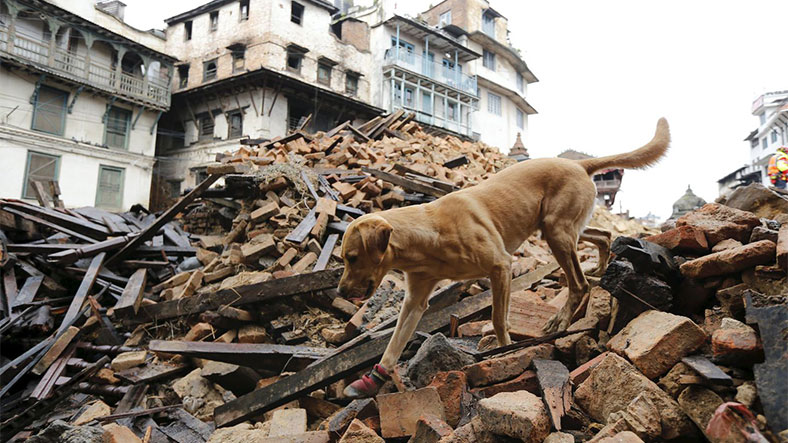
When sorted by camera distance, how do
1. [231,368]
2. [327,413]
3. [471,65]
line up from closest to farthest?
1. [327,413]
2. [231,368]
3. [471,65]

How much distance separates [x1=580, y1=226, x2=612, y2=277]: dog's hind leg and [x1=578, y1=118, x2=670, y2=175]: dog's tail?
0.68 metres

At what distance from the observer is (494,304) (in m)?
3.84

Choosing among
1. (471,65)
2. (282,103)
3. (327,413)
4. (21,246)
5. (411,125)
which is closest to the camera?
(327,413)

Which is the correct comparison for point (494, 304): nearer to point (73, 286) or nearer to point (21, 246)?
point (73, 286)

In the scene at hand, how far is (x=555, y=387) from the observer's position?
10.0ft

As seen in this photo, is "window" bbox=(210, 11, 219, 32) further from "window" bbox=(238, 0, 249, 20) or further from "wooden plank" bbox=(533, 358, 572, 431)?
"wooden plank" bbox=(533, 358, 572, 431)

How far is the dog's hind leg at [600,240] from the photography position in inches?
187

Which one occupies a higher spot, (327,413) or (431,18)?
(431,18)

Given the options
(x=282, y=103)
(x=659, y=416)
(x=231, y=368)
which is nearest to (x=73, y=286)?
(x=231, y=368)

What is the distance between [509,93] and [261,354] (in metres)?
40.3

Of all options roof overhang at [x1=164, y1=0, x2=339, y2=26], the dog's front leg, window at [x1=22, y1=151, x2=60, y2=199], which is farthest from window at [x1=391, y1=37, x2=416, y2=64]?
the dog's front leg

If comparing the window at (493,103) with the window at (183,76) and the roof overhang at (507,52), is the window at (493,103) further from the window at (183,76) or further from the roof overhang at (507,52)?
the window at (183,76)

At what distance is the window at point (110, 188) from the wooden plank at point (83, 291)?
18874mm

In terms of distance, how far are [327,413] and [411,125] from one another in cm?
1299
